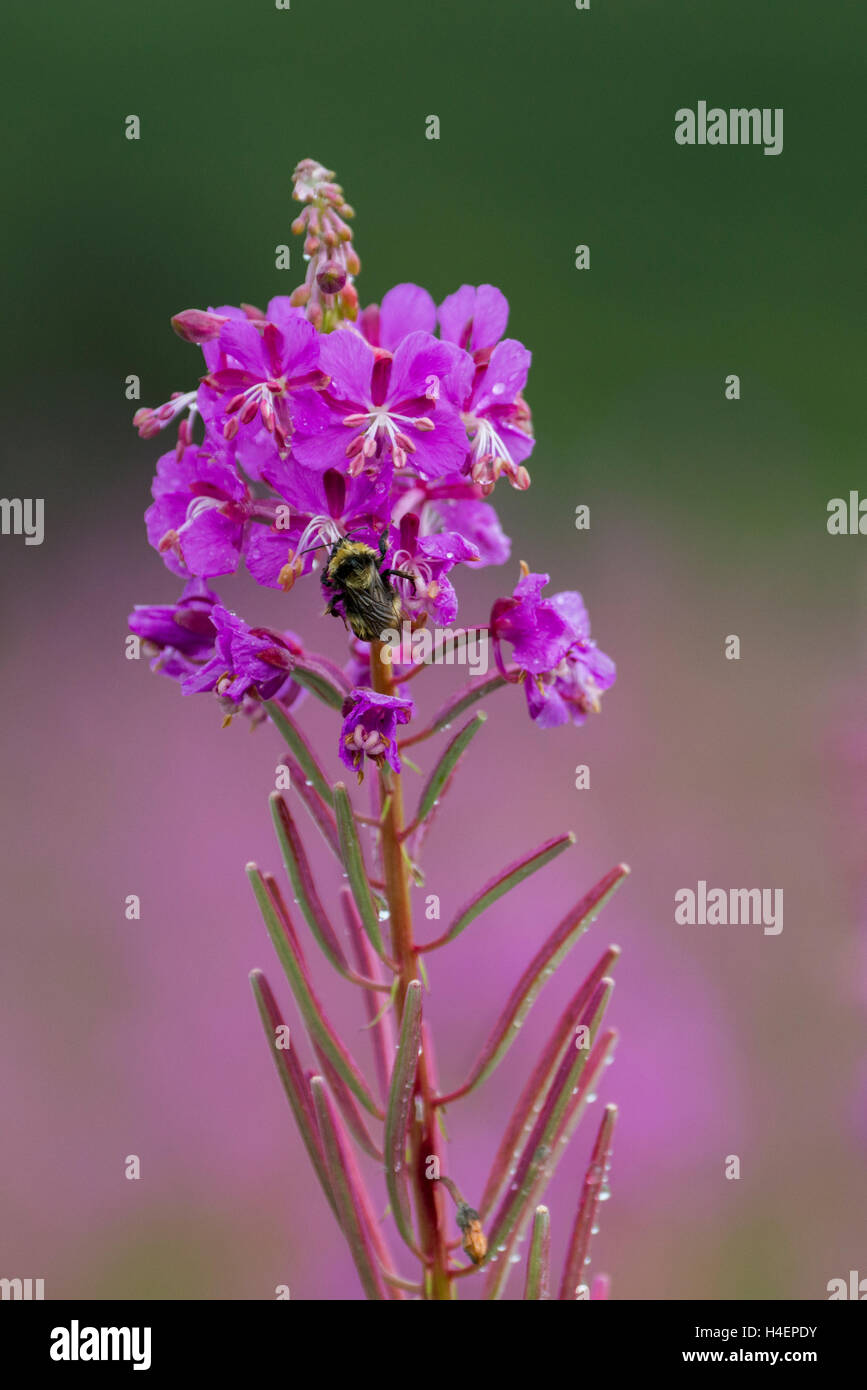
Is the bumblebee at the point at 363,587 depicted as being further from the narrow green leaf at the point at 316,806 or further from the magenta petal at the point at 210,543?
the narrow green leaf at the point at 316,806

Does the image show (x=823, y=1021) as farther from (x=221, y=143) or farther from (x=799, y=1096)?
(x=221, y=143)

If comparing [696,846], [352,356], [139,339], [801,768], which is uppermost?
[139,339]

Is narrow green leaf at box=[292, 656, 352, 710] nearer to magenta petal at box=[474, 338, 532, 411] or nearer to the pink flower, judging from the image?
the pink flower

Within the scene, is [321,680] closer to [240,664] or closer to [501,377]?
[240,664]

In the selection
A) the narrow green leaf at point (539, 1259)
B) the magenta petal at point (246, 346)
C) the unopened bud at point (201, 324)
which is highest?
the unopened bud at point (201, 324)

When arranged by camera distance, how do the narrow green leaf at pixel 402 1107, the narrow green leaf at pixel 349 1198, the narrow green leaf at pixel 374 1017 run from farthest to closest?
the narrow green leaf at pixel 374 1017 < the narrow green leaf at pixel 349 1198 < the narrow green leaf at pixel 402 1107

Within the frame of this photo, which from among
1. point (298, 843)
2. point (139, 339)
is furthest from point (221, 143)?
point (298, 843)

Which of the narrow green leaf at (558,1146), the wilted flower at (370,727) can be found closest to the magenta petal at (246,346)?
the wilted flower at (370,727)
